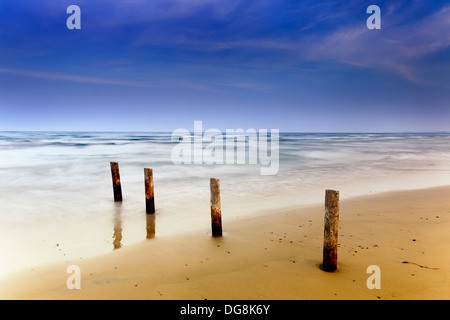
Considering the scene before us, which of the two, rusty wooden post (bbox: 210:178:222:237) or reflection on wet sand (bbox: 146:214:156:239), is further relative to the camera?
reflection on wet sand (bbox: 146:214:156:239)

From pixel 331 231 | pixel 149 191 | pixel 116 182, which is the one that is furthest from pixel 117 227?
pixel 331 231

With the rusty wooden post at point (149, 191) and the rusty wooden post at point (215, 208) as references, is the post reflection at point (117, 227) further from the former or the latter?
the rusty wooden post at point (215, 208)

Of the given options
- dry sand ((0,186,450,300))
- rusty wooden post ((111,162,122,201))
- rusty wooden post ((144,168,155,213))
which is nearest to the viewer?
dry sand ((0,186,450,300))

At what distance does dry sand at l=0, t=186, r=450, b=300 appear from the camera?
14.1 feet

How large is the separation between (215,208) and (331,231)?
2709mm

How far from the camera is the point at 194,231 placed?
282 inches

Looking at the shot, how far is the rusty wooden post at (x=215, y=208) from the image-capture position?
21.0ft

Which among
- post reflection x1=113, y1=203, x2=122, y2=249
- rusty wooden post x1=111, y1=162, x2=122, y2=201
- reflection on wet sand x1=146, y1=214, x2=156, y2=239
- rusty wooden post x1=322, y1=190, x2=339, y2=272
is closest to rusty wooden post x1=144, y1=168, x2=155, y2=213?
reflection on wet sand x1=146, y1=214, x2=156, y2=239

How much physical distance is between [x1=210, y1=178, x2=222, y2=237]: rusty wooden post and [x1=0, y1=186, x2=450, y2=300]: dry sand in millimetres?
252

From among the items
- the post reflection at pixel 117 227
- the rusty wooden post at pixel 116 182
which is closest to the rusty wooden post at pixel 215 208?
the post reflection at pixel 117 227

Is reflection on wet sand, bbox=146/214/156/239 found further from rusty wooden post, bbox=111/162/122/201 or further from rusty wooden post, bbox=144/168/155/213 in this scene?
rusty wooden post, bbox=111/162/122/201

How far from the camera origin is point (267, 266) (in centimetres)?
506

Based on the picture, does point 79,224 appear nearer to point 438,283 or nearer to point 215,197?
point 215,197
